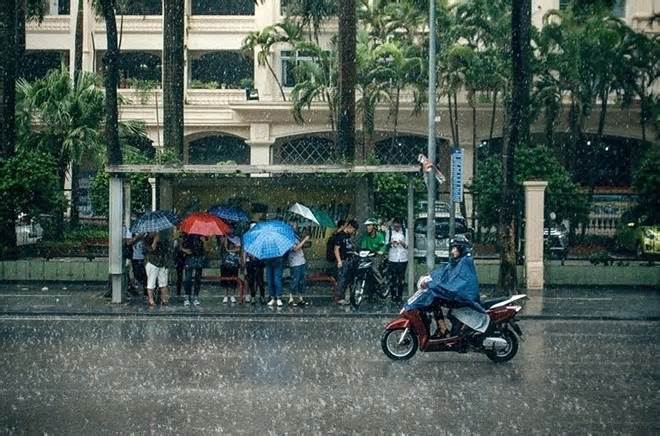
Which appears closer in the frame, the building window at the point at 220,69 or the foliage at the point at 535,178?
the foliage at the point at 535,178

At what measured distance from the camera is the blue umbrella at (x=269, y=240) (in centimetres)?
2183

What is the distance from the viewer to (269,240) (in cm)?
2197

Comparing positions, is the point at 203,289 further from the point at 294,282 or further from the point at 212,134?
the point at 212,134

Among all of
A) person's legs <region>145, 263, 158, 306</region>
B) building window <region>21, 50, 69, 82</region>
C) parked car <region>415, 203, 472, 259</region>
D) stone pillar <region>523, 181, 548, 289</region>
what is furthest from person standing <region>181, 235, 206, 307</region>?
building window <region>21, 50, 69, 82</region>

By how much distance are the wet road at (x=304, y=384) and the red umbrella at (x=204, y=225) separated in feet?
10.9

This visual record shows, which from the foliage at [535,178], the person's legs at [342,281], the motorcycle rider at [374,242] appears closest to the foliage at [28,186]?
the motorcycle rider at [374,242]

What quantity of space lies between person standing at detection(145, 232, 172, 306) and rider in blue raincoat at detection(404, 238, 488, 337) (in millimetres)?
8395

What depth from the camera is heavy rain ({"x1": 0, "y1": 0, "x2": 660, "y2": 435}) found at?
509 inches

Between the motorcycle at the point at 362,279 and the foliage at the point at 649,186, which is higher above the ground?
the foliage at the point at 649,186

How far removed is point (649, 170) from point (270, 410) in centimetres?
1974

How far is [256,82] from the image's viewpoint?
49.3 meters

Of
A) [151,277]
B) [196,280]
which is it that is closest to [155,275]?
Answer: [151,277]

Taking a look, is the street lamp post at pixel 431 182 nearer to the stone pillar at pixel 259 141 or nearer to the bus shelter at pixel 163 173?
the bus shelter at pixel 163 173

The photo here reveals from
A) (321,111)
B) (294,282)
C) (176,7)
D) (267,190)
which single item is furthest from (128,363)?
(321,111)
